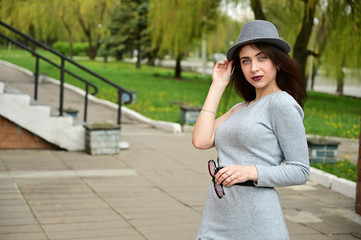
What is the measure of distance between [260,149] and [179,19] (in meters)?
21.2

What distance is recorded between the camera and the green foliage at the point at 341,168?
26.3ft

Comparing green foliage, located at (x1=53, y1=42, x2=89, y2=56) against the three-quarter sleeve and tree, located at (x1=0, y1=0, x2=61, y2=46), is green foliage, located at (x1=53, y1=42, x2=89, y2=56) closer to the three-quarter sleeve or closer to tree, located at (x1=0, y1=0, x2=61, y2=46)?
tree, located at (x1=0, y1=0, x2=61, y2=46)

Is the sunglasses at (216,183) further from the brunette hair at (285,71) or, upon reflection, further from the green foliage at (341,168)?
the green foliage at (341,168)

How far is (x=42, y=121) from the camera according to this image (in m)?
9.65

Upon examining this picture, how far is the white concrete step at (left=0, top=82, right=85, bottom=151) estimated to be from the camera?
9.53 meters

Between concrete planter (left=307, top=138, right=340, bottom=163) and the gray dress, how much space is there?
6645 mm

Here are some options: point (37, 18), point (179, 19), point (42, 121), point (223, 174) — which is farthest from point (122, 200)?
point (37, 18)

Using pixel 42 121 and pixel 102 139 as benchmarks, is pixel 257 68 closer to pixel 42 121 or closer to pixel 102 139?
pixel 102 139

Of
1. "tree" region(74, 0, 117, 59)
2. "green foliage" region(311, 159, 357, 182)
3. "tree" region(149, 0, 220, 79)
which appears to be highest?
"tree" region(74, 0, 117, 59)

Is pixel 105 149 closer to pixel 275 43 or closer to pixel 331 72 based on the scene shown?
pixel 275 43

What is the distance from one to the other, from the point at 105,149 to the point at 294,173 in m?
7.29

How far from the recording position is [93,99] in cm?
1823

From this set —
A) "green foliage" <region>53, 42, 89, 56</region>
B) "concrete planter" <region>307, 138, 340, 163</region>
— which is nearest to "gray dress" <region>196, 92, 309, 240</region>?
"concrete planter" <region>307, 138, 340, 163</region>

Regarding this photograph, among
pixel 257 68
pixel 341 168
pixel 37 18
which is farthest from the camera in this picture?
pixel 37 18
